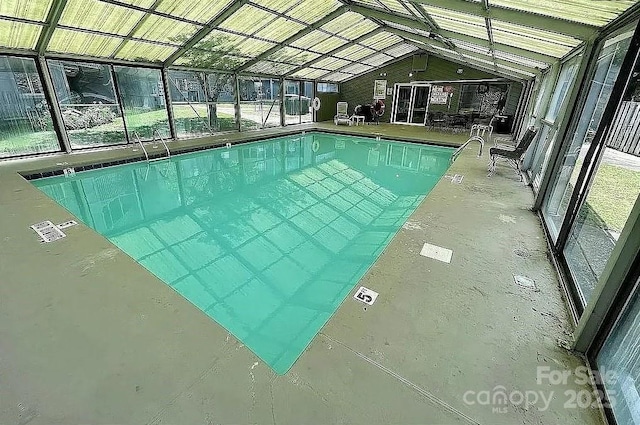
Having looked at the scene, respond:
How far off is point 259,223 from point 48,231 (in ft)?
7.59

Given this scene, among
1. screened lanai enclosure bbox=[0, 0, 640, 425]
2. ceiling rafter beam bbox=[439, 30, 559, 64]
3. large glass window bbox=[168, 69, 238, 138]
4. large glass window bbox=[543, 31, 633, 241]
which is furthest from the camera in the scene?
large glass window bbox=[168, 69, 238, 138]

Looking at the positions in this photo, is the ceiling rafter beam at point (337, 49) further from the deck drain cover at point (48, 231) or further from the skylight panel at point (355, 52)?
the deck drain cover at point (48, 231)

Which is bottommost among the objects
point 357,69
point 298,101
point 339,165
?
point 339,165

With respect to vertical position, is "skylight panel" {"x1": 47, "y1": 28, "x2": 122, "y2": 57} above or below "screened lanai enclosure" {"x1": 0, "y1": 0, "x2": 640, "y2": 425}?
above

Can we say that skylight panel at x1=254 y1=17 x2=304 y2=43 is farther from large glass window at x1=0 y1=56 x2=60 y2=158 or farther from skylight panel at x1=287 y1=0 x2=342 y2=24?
large glass window at x1=0 y1=56 x2=60 y2=158

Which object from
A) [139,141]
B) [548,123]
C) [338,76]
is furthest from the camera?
[338,76]

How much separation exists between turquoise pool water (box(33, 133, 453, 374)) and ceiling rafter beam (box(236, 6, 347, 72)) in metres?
3.18

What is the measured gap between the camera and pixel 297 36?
765 cm

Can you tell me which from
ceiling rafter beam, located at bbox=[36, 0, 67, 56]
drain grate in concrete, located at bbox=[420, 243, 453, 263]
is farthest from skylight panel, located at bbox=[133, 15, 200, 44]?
drain grate in concrete, located at bbox=[420, 243, 453, 263]

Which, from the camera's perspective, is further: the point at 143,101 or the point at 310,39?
the point at 310,39

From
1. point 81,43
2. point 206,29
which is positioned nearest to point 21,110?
point 81,43

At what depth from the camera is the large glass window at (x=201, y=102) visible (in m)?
8.50

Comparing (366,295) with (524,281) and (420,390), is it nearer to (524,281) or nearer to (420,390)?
(420,390)

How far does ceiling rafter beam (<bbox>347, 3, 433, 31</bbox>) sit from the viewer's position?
6.05 metres
